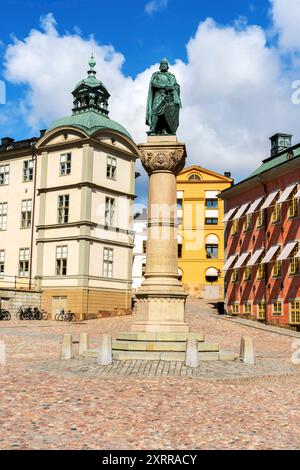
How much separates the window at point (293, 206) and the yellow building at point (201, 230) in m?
34.1

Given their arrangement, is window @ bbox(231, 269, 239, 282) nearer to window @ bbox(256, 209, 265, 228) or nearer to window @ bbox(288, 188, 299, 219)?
window @ bbox(256, 209, 265, 228)

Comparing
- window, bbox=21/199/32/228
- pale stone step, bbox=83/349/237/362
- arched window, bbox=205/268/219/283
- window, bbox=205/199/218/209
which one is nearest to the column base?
pale stone step, bbox=83/349/237/362

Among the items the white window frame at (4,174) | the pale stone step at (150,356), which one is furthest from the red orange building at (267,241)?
the pale stone step at (150,356)

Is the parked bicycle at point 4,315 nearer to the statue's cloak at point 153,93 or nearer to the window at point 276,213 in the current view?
the window at point 276,213

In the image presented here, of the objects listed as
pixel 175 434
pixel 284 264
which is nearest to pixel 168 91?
pixel 175 434

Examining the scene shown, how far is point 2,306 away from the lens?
136 feet

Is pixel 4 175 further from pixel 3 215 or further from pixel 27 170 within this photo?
pixel 3 215

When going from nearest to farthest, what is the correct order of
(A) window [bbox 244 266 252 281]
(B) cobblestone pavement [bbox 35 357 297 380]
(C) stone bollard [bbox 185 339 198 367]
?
1. (B) cobblestone pavement [bbox 35 357 297 380]
2. (C) stone bollard [bbox 185 339 198 367]
3. (A) window [bbox 244 266 252 281]

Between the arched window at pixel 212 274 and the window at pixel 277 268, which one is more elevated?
the arched window at pixel 212 274

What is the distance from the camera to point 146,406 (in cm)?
1029

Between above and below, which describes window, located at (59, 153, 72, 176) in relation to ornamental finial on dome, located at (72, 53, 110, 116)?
below

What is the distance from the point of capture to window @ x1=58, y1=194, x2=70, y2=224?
44.5m

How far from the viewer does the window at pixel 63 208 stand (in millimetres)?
44500

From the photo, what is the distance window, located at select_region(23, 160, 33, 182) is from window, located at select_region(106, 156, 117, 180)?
698 centimetres
